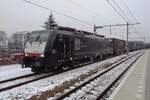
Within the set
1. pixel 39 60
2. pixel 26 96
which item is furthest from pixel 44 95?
pixel 39 60

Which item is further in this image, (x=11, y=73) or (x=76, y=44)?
(x=76, y=44)

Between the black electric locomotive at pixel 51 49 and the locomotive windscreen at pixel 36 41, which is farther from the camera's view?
the locomotive windscreen at pixel 36 41

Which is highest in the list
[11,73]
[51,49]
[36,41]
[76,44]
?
[36,41]

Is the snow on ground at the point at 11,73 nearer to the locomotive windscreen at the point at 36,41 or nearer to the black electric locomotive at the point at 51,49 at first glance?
the black electric locomotive at the point at 51,49

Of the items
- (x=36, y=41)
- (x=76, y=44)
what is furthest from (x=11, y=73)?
(x=76, y=44)

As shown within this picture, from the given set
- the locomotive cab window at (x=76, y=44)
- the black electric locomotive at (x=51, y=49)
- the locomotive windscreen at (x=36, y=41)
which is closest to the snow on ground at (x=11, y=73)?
the black electric locomotive at (x=51, y=49)

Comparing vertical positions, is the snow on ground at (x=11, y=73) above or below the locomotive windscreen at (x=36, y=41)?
below

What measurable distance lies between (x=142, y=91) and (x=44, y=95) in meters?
4.14

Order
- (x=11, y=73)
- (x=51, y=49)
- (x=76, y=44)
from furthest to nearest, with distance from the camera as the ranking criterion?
(x=76, y=44)
(x=11, y=73)
(x=51, y=49)

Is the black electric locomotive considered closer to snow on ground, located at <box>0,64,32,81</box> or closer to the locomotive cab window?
the locomotive cab window

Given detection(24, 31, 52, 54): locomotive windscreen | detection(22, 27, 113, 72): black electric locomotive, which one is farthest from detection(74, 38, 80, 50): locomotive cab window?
detection(24, 31, 52, 54): locomotive windscreen

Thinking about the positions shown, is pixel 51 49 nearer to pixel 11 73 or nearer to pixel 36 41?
pixel 36 41

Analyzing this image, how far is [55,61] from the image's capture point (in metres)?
19.9

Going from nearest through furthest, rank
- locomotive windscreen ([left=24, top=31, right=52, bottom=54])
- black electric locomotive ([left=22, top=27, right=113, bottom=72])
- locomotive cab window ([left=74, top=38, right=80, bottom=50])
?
black electric locomotive ([left=22, top=27, right=113, bottom=72]), locomotive windscreen ([left=24, top=31, right=52, bottom=54]), locomotive cab window ([left=74, top=38, right=80, bottom=50])
